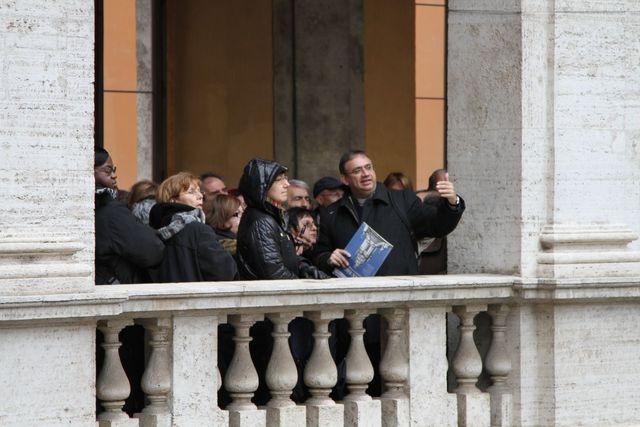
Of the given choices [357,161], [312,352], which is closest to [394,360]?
[312,352]

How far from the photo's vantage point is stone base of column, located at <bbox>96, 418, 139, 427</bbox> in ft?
26.9

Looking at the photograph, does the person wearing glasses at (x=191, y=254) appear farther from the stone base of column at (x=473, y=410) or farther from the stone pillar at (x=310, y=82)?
the stone pillar at (x=310, y=82)

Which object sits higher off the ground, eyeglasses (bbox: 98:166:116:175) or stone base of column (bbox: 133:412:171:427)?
eyeglasses (bbox: 98:166:116:175)

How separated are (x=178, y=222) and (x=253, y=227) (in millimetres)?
379

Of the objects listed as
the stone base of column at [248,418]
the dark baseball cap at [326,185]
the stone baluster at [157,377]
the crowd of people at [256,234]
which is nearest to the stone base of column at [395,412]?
the crowd of people at [256,234]

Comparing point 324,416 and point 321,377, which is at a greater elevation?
point 321,377

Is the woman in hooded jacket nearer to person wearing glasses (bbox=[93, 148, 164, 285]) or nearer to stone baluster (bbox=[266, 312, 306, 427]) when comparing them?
stone baluster (bbox=[266, 312, 306, 427])

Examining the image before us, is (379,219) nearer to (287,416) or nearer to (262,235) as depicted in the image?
(262,235)

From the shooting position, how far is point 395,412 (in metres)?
9.09

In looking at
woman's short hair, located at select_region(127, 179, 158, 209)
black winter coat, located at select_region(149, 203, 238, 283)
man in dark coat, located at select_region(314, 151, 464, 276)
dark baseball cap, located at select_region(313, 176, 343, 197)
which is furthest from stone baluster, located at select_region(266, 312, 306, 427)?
dark baseball cap, located at select_region(313, 176, 343, 197)

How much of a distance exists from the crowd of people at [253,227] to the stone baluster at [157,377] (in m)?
0.36

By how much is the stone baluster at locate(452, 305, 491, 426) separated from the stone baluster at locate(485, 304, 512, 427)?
0.35 feet

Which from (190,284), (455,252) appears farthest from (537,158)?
(190,284)

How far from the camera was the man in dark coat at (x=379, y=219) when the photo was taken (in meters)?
9.54
